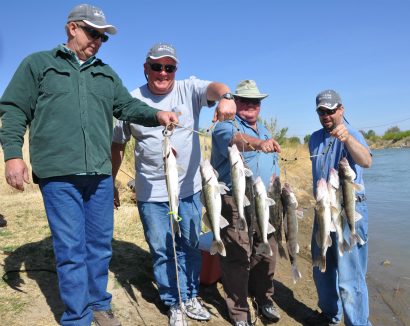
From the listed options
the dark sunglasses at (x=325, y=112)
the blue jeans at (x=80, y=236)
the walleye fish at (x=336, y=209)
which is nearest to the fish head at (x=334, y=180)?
the walleye fish at (x=336, y=209)

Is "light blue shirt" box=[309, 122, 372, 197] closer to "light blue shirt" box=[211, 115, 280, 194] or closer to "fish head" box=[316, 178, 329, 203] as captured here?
"fish head" box=[316, 178, 329, 203]

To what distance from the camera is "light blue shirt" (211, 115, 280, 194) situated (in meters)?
3.72

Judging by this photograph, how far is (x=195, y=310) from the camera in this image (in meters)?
3.89

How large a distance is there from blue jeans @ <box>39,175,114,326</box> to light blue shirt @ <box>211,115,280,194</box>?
1341mm

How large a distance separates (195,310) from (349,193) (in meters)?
2.29

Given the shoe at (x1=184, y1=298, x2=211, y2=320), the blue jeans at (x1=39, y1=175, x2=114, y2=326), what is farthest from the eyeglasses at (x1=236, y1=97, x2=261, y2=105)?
the shoe at (x1=184, y1=298, x2=211, y2=320)

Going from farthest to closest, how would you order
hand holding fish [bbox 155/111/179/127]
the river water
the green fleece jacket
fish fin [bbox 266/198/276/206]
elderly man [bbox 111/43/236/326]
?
the river water < elderly man [bbox 111/43/236/326] < fish fin [bbox 266/198/276/206] < hand holding fish [bbox 155/111/179/127] < the green fleece jacket

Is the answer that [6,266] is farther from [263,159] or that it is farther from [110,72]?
[263,159]

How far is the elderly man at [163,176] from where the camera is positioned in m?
3.67

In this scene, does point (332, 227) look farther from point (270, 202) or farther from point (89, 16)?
point (89, 16)

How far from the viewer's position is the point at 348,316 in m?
3.50

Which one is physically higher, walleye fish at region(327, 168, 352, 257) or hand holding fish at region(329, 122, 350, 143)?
hand holding fish at region(329, 122, 350, 143)

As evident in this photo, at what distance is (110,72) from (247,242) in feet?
8.20

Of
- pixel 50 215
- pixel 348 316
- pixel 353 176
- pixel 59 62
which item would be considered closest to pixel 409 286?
pixel 348 316
